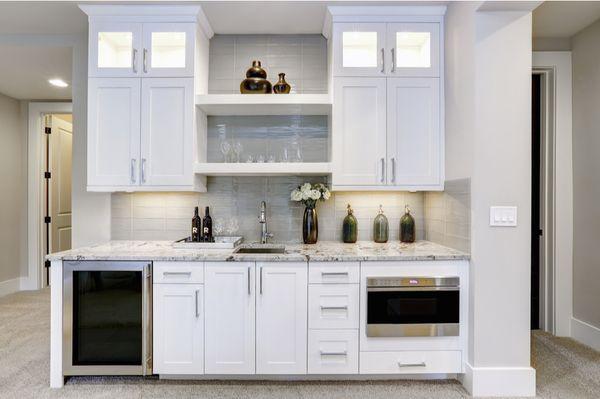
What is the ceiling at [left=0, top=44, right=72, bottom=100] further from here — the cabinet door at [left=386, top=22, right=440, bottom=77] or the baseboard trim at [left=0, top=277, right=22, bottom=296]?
the cabinet door at [left=386, top=22, right=440, bottom=77]

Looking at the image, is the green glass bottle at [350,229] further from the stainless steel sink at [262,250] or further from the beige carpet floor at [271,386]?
the beige carpet floor at [271,386]

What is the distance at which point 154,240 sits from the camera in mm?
3148

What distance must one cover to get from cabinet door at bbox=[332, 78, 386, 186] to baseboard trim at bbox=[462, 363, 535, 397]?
140 centimetres

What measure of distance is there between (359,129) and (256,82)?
0.87 metres

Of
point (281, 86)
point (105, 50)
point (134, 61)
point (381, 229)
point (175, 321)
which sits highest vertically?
point (105, 50)

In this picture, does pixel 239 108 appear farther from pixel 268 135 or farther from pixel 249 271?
pixel 249 271

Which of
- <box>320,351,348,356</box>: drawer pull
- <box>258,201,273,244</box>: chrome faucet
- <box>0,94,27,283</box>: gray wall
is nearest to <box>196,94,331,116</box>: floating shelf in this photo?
<box>258,201,273,244</box>: chrome faucet

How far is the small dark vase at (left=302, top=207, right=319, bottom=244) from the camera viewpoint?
3.00 m

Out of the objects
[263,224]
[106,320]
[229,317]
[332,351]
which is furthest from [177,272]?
[332,351]

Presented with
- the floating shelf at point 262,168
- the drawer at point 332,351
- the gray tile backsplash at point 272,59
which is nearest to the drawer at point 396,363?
the drawer at point 332,351

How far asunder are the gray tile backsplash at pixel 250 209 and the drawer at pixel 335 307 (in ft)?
2.55

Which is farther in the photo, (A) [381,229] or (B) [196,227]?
(A) [381,229]

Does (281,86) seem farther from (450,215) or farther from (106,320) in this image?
(106,320)

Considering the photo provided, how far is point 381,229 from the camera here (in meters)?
3.07
